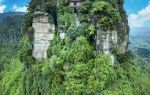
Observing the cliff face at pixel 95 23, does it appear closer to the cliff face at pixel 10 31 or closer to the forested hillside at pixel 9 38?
the forested hillside at pixel 9 38

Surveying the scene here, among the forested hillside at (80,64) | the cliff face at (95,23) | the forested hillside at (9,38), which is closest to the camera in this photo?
the forested hillside at (80,64)

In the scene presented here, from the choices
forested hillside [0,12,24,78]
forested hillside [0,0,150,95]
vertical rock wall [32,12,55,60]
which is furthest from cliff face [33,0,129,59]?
forested hillside [0,12,24,78]

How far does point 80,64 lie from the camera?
4150 cm

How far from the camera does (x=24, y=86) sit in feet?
174

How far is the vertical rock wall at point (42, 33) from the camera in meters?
50.1

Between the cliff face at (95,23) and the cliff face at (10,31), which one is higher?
the cliff face at (95,23)

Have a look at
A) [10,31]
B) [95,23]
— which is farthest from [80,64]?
[10,31]

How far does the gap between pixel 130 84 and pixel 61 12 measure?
501 inches

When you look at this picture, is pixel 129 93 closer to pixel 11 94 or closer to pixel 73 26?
pixel 73 26

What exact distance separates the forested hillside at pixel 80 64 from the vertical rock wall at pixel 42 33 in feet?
2.30

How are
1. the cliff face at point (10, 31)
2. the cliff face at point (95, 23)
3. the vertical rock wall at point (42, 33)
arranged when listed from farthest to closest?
the cliff face at point (10, 31), the vertical rock wall at point (42, 33), the cliff face at point (95, 23)

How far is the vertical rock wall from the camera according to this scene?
50062mm

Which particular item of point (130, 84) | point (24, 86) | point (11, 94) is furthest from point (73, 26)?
point (11, 94)

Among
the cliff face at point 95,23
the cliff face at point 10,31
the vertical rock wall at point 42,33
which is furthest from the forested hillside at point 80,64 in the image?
the cliff face at point 10,31
